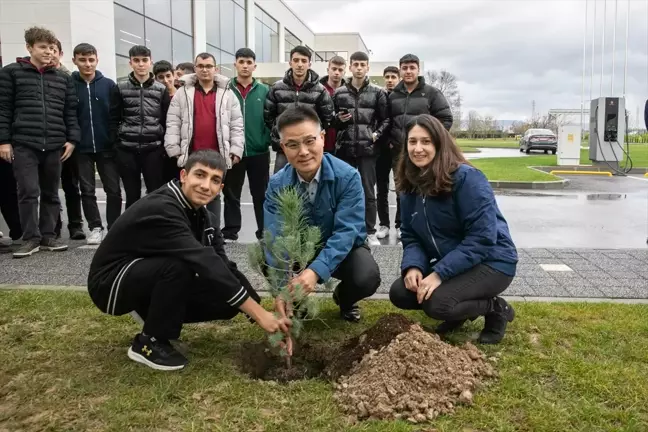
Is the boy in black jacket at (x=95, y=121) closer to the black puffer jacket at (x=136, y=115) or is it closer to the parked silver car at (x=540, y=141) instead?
the black puffer jacket at (x=136, y=115)

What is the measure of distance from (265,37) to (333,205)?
3824cm

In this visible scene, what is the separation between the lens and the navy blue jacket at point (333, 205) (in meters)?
3.99

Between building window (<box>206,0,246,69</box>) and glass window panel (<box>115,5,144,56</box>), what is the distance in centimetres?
768

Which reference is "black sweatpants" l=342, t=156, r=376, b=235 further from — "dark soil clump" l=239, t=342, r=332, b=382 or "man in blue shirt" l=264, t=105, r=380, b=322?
"dark soil clump" l=239, t=342, r=332, b=382

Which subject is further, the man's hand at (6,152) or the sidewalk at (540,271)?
the man's hand at (6,152)

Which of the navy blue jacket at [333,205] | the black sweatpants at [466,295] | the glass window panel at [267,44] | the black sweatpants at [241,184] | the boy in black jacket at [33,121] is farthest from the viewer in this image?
the glass window panel at [267,44]

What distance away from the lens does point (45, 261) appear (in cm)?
648

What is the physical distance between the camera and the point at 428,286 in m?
3.89

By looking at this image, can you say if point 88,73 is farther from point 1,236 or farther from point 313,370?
point 313,370

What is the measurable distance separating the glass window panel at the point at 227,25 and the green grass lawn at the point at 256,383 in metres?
27.5

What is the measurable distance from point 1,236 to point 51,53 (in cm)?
266

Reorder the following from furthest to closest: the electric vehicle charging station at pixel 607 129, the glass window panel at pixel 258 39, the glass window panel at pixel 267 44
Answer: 1. the glass window panel at pixel 267 44
2. the glass window panel at pixel 258 39
3. the electric vehicle charging station at pixel 607 129

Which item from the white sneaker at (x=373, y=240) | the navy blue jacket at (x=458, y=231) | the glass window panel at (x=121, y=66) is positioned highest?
the glass window panel at (x=121, y=66)

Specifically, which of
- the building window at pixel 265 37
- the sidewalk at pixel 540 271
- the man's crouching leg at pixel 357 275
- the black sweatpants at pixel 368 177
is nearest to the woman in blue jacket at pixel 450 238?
the man's crouching leg at pixel 357 275
